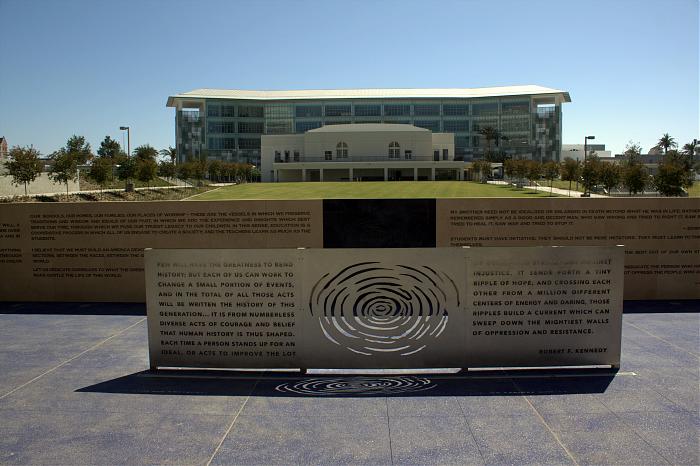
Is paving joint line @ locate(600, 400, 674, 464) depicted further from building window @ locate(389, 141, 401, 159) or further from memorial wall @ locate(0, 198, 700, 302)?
building window @ locate(389, 141, 401, 159)

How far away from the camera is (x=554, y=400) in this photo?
6629 mm

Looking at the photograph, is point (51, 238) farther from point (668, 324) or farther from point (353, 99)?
point (353, 99)

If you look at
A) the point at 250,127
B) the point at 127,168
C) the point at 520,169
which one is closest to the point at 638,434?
the point at 127,168

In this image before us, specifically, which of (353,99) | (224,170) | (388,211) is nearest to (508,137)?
(353,99)

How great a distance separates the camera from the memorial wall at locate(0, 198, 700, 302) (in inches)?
483

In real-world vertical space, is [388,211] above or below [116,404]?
above

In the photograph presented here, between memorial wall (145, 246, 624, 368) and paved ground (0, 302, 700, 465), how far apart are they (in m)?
0.30

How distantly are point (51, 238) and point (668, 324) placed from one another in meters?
11.8

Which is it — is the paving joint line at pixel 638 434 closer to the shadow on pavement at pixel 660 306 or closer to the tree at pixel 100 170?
the shadow on pavement at pixel 660 306

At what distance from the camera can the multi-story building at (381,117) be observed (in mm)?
109562

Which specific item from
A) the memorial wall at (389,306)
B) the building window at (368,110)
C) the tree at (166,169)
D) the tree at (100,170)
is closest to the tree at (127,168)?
the tree at (100,170)

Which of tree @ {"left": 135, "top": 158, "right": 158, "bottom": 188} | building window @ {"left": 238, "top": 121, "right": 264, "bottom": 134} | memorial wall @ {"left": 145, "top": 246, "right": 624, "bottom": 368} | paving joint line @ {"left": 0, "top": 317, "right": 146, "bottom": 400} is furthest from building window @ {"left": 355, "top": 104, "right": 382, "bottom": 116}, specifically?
memorial wall @ {"left": 145, "top": 246, "right": 624, "bottom": 368}

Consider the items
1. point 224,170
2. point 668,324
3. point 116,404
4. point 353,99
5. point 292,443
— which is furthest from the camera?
point 353,99

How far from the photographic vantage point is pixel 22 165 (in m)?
42.6
